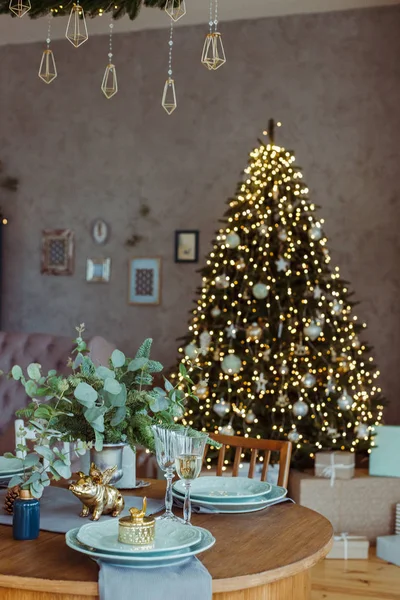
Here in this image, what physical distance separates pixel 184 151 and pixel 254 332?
7.11 feet

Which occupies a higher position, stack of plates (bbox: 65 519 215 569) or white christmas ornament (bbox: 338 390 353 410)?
stack of plates (bbox: 65 519 215 569)

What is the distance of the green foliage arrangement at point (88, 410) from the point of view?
164 cm

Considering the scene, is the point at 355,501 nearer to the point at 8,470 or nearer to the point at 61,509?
the point at 8,470

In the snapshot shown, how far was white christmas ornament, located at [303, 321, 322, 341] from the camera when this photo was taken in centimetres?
434

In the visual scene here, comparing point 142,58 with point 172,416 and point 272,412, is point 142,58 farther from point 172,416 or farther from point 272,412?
point 172,416

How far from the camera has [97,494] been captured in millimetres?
1738

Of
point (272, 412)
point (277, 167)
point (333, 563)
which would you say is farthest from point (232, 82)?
point (333, 563)

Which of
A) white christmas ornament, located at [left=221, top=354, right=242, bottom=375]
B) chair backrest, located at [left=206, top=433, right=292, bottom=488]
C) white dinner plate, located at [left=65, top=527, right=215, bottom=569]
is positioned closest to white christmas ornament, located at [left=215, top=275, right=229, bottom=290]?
white christmas ornament, located at [left=221, top=354, right=242, bottom=375]

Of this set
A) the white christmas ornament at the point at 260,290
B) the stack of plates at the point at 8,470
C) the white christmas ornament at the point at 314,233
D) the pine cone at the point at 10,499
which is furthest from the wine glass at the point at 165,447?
the white christmas ornament at the point at 314,233

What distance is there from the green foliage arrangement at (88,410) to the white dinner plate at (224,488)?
232 mm

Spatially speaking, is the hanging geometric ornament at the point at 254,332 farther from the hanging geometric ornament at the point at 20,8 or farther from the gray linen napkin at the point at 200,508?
the gray linen napkin at the point at 200,508

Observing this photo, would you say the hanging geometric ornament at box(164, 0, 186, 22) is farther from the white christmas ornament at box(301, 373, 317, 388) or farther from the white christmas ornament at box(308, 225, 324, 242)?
the white christmas ornament at box(301, 373, 317, 388)

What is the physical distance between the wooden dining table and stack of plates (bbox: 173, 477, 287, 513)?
0.05m

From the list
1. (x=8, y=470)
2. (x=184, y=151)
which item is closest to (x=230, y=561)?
(x=8, y=470)
